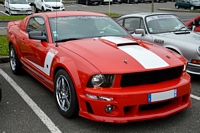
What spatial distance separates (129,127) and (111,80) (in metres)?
0.72

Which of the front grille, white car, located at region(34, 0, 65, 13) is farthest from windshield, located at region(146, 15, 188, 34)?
white car, located at region(34, 0, 65, 13)

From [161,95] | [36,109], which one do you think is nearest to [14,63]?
[36,109]

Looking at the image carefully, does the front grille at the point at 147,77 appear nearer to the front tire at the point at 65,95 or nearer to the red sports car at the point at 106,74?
the red sports car at the point at 106,74

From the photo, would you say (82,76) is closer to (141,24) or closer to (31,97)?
(31,97)

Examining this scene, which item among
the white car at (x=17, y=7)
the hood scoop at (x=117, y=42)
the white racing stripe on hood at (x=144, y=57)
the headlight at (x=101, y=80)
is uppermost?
the white car at (x=17, y=7)

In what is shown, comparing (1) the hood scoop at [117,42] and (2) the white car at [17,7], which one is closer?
(1) the hood scoop at [117,42]

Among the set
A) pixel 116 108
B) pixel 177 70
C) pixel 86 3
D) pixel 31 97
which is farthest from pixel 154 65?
pixel 86 3

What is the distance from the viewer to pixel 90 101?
11.3 feet

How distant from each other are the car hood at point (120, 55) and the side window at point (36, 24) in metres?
0.89

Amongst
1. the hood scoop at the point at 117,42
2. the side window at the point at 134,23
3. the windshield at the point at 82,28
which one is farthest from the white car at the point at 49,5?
the hood scoop at the point at 117,42

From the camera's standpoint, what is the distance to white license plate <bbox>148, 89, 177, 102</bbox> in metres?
3.43

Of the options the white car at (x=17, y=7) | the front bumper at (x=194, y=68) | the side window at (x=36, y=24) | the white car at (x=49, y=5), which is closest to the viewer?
the side window at (x=36, y=24)

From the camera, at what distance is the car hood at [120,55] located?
354 centimetres

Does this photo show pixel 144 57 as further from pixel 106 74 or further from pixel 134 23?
pixel 134 23
